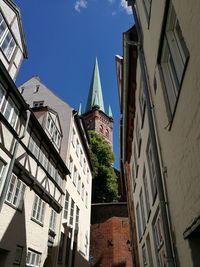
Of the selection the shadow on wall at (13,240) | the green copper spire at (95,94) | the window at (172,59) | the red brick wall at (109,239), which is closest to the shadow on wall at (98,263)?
the red brick wall at (109,239)

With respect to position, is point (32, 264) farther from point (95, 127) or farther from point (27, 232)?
point (95, 127)

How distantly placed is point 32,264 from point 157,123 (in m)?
9.29

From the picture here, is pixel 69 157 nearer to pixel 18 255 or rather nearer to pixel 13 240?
pixel 18 255

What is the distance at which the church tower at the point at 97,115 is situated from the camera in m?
68.6

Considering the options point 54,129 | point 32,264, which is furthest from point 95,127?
point 32,264

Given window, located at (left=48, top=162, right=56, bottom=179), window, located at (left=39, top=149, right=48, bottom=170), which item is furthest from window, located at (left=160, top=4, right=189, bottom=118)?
window, located at (left=48, top=162, right=56, bottom=179)

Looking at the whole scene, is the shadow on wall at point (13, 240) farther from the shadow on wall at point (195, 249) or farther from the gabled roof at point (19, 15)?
the gabled roof at point (19, 15)

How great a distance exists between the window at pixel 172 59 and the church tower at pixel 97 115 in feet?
199

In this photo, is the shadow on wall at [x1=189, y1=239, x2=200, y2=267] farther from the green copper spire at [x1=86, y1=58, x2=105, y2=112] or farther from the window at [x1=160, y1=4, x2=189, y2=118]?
the green copper spire at [x1=86, y1=58, x2=105, y2=112]

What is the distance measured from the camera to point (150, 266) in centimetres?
991

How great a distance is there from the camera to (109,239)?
83.1ft

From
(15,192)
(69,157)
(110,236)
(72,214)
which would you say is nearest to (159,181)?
(15,192)

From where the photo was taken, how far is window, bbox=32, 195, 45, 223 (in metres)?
12.2

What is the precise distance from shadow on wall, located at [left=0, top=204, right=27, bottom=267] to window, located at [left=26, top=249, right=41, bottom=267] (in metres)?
0.72
